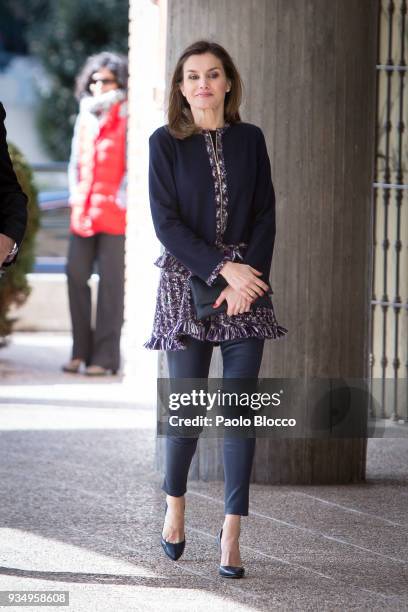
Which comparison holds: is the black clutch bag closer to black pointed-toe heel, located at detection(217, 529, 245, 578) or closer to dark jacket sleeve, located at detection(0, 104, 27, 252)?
dark jacket sleeve, located at detection(0, 104, 27, 252)

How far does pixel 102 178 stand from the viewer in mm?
10805

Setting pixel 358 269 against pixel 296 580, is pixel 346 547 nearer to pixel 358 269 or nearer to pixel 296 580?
pixel 296 580

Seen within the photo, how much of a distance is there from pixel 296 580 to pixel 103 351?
6.47 m

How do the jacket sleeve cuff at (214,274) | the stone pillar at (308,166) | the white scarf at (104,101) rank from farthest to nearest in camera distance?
1. the white scarf at (104,101)
2. the stone pillar at (308,166)
3. the jacket sleeve cuff at (214,274)

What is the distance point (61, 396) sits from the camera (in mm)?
9719

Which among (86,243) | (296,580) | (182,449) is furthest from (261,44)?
(86,243)

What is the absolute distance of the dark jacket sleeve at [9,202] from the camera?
4.52 metres

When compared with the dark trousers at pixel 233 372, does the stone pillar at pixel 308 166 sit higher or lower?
higher

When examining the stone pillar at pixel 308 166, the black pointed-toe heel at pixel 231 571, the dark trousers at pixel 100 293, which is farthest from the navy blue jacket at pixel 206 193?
the dark trousers at pixel 100 293

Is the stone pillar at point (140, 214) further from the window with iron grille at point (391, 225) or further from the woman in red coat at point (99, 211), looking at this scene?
the window with iron grille at point (391, 225)

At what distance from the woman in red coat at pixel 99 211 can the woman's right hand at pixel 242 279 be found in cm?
610

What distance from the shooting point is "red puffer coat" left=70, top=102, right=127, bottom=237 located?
10734 millimetres

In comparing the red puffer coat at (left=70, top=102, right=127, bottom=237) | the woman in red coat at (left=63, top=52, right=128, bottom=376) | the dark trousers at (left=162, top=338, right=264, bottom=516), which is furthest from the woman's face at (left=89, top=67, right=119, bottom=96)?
the dark trousers at (left=162, top=338, right=264, bottom=516)

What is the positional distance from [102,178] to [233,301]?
6.24 meters
